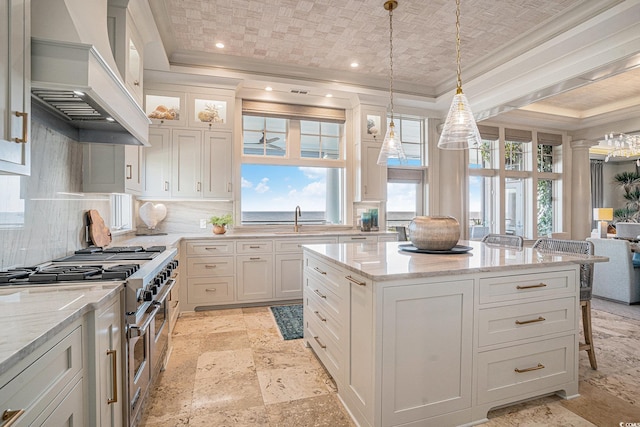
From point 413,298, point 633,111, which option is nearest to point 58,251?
point 413,298

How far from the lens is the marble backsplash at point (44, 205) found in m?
1.67

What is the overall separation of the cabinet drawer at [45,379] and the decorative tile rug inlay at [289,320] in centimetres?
214

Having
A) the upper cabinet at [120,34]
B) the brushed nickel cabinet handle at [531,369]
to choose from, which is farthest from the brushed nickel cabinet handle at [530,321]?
the upper cabinet at [120,34]

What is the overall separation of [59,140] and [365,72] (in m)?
3.60

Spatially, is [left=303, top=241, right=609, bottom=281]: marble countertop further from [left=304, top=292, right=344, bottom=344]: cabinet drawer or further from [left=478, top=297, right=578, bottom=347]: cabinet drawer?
[left=304, top=292, right=344, bottom=344]: cabinet drawer

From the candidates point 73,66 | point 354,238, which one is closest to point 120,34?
point 73,66

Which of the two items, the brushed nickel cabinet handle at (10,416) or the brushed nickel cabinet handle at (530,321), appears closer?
the brushed nickel cabinet handle at (10,416)

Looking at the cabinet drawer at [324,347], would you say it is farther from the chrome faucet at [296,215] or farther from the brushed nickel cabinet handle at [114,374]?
the chrome faucet at [296,215]

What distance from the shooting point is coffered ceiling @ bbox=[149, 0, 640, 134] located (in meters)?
2.99

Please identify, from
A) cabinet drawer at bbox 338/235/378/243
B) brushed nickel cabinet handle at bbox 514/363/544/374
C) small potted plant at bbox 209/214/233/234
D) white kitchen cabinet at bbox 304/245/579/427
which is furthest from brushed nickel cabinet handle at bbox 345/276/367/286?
small potted plant at bbox 209/214/233/234

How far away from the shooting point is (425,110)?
5.38 meters

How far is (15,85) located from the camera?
1234 millimetres

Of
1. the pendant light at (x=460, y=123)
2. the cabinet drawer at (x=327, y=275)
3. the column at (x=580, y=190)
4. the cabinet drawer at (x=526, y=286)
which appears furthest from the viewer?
the column at (x=580, y=190)

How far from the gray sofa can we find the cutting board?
5.45 meters
